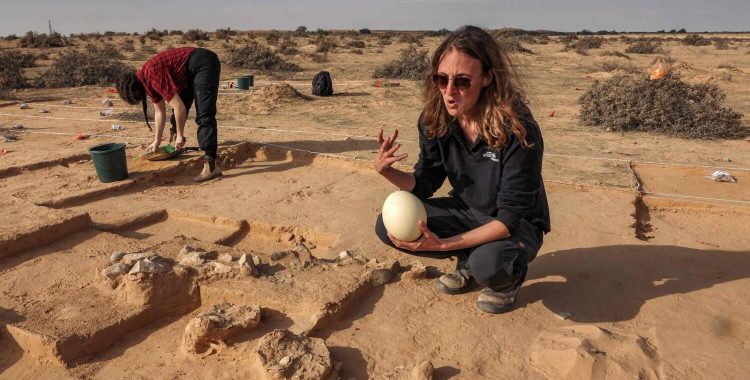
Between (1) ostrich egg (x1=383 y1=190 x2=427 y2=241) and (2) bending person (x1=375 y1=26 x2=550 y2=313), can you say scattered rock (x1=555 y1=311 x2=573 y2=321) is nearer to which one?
(2) bending person (x1=375 y1=26 x2=550 y2=313)

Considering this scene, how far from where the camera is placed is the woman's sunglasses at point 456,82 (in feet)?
8.59

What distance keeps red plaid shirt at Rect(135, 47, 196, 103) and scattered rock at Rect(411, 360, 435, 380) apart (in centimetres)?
442

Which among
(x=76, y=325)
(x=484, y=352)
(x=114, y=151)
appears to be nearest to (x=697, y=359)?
(x=484, y=352)

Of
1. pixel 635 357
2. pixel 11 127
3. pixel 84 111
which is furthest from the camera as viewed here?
pixel 84 111

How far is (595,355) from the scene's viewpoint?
8.22 feet

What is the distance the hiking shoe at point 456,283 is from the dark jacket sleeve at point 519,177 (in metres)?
0.62

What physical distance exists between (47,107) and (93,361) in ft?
31.3

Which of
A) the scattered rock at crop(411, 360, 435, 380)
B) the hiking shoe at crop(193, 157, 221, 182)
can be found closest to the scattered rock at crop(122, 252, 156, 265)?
the scattered rock at crop(411, 360, 435, 380)

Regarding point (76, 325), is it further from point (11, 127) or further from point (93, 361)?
point (11, 127)

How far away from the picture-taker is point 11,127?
8.41m

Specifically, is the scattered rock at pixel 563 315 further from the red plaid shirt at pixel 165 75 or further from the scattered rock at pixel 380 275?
the red plaid shirt at pixel 165 75

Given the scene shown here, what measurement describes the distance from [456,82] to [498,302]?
4.26 feet

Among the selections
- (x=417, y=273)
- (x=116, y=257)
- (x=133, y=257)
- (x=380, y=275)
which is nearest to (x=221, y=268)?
(x=133, y=257)

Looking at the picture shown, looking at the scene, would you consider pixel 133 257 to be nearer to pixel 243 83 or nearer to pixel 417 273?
pixel 417 273
